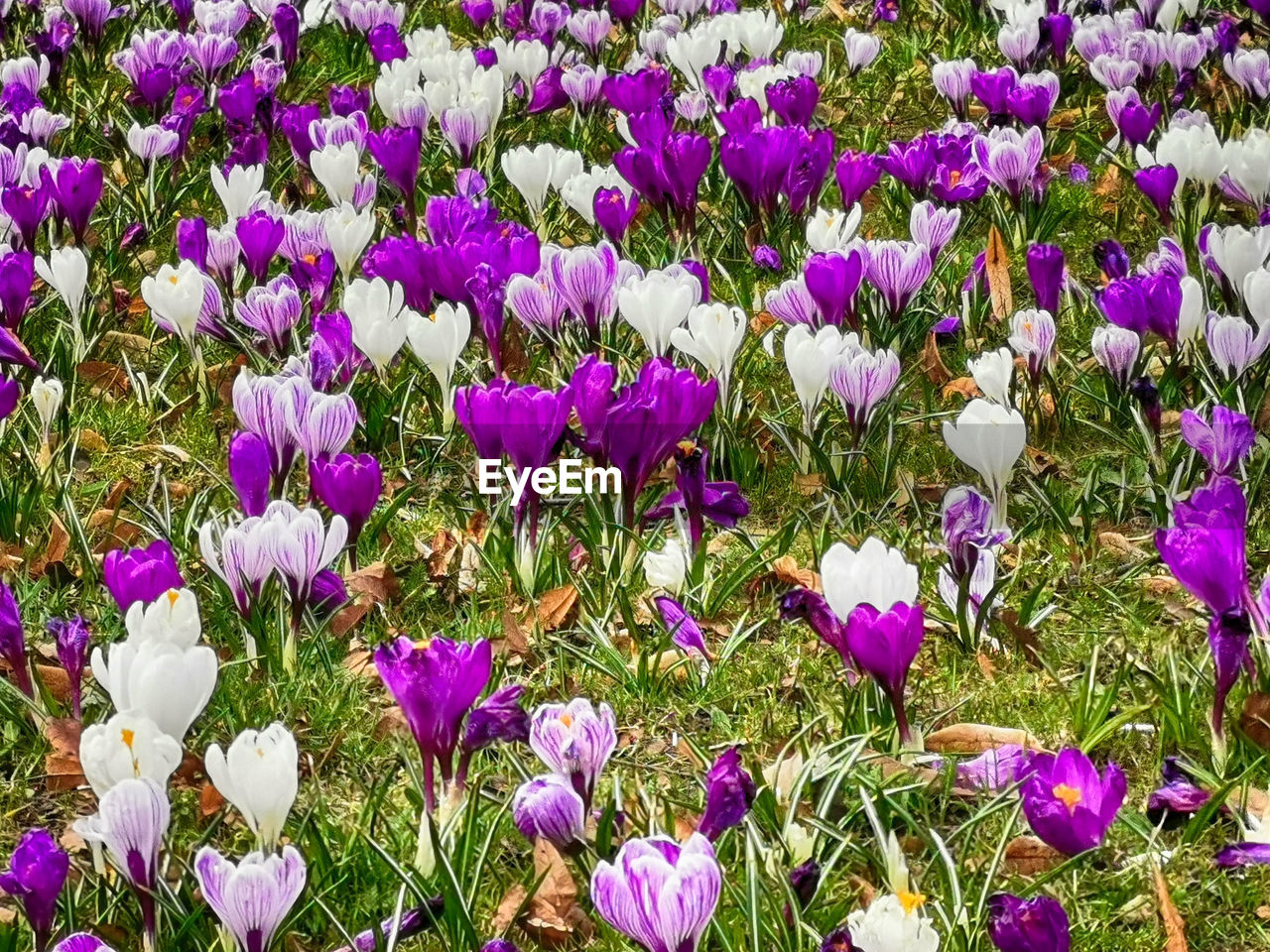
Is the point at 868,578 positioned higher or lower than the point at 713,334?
higher

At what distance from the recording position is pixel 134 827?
1.74 metres

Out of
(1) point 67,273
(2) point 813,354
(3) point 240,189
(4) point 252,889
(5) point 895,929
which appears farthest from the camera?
(3) point 240,189

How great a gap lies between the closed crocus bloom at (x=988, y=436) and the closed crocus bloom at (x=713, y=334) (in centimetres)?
50

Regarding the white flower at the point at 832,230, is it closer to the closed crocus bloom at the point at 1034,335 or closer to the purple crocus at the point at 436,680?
the closed crocus bloom at the point at 1034,335

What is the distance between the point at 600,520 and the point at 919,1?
3868mm

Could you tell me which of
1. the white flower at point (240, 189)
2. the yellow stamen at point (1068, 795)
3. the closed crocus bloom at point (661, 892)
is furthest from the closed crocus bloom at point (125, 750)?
the white flower at point (240, 189)

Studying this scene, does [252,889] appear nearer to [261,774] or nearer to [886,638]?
[261,774]

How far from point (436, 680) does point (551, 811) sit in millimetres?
217

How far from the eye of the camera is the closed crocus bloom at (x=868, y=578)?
83.0 inches

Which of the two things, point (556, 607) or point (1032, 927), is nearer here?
point (1032, 927)

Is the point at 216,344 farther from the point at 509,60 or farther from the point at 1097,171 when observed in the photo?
the point at 1097,171

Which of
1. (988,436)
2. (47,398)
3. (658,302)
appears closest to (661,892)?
(988,436)

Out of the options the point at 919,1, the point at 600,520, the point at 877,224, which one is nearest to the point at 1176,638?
the point at 600,520

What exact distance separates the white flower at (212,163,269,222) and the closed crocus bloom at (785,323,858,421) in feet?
5.11
